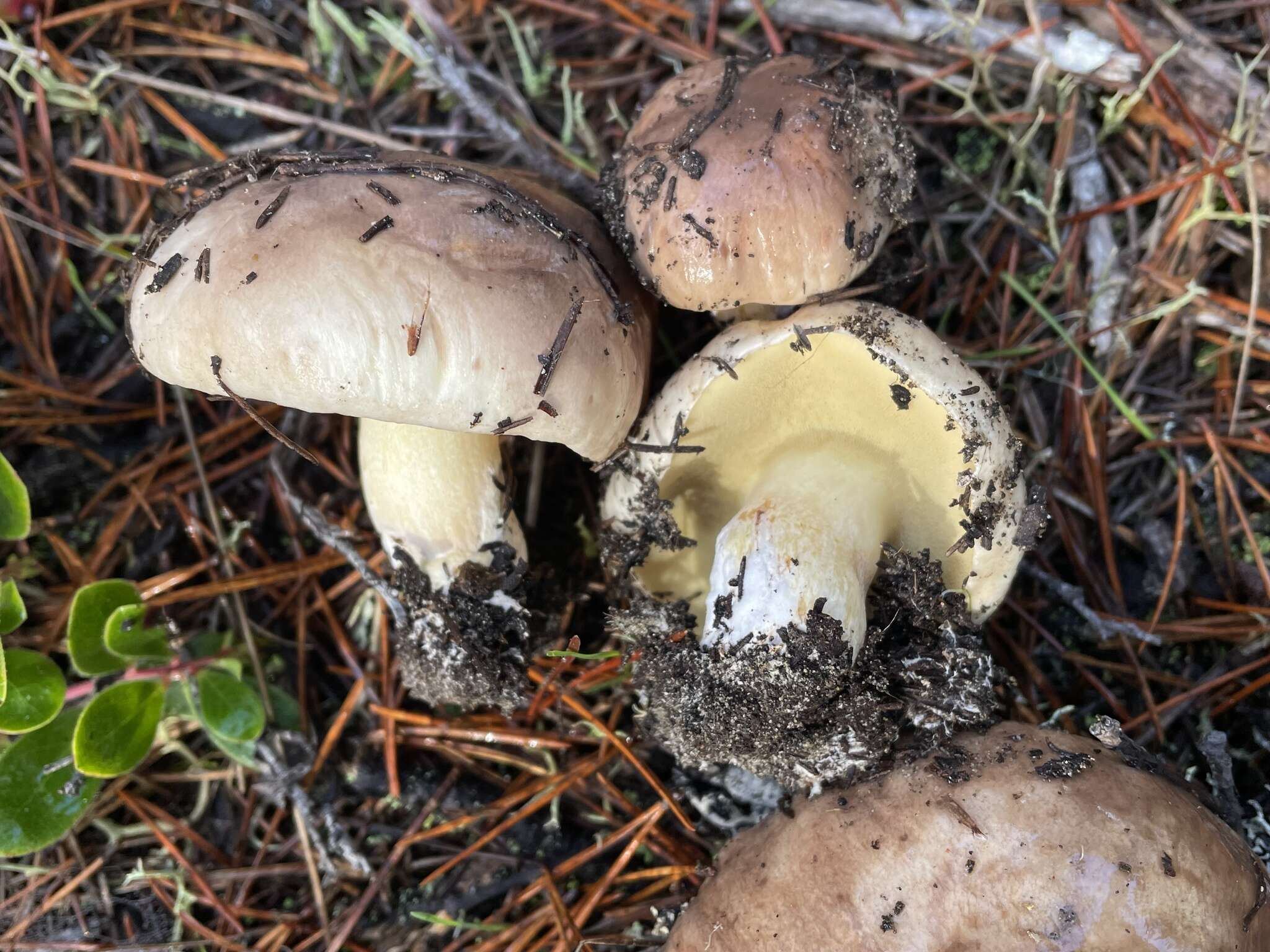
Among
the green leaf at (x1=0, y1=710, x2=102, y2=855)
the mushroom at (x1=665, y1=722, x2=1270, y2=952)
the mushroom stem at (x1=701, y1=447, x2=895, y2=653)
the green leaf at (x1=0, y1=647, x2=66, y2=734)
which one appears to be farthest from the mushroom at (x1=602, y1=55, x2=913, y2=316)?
the green leaf at (x1=0, y1=710, x2=102, y2=855)

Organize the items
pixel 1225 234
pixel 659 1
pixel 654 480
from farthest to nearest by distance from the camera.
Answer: pixel 659 1 → pixel 1225 234 → pixel 654 480

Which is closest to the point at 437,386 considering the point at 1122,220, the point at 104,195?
the point at 104,195

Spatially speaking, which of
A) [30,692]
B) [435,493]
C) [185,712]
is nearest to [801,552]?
[435,493]

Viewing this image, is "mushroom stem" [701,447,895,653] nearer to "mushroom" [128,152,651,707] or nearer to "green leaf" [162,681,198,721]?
"mushroom" [128,152,651,707]

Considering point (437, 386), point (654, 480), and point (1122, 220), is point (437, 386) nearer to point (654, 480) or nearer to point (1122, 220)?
point (654, 480)

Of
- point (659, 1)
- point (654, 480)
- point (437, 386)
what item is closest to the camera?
point (437, 386)

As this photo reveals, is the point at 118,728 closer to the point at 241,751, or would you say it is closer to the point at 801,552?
the point at 241,751

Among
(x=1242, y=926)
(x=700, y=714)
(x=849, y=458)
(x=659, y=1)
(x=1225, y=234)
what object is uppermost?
(x=659, y=1)
